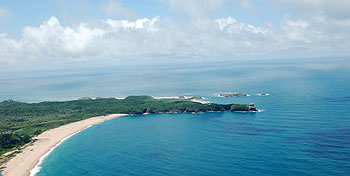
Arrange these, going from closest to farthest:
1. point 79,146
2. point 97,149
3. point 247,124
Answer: point 97,149 < point 79,146 < point 247,124

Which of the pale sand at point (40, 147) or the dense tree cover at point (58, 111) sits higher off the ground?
the dense tree cover at point (58, 111)

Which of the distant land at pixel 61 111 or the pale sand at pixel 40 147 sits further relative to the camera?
the distant land at pixel 61 111

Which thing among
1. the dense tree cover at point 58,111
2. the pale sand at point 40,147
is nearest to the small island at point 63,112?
the dense tree cover at point 58,111

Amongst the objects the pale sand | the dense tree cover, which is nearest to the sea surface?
the pale sand

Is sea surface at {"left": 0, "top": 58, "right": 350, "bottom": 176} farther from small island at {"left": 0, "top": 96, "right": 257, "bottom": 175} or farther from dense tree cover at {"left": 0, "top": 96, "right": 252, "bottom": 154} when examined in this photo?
dense tree cover at {"left": 0, "top": 96, "right": 252, "bottom": 154}

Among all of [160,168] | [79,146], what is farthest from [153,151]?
[79,146]

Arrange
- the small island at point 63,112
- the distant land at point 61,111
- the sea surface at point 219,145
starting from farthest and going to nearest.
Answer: the distant land at point 61,111
the small island at point 63,112
the sea surface at point 219,145

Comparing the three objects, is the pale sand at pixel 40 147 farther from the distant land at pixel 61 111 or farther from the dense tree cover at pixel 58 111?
the dense tree cover at pixel 58 111

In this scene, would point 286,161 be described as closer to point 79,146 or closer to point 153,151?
point 153,151
